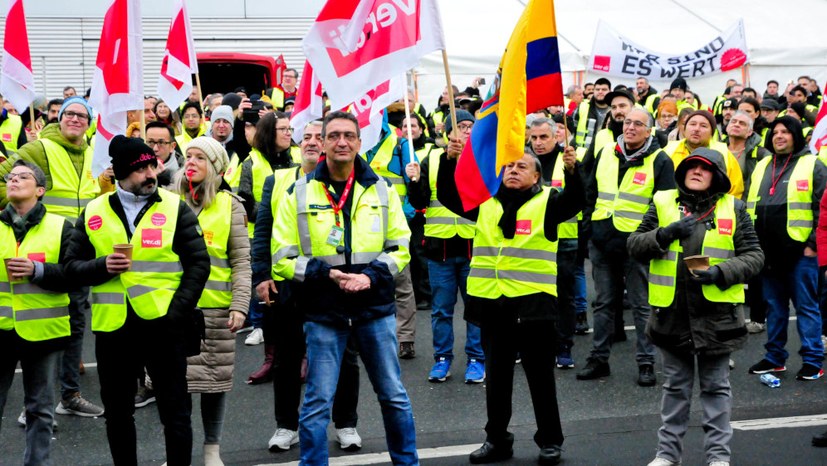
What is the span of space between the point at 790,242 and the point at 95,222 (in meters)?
5.77

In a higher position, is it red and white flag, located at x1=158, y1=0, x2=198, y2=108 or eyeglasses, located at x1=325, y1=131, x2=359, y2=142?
red and white flag, located at x1=158, y1=0, x2=198, y2=108

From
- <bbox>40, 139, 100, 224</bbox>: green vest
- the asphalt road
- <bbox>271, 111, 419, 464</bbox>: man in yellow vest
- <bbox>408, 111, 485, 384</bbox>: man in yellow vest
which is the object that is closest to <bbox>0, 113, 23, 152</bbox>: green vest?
the asphalt road

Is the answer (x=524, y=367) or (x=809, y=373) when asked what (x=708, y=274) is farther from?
(x=809, y=373)

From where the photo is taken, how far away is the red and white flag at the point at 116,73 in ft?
23.9

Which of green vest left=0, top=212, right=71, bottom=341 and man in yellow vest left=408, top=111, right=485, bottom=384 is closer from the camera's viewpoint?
green vest left=0, top=212, right=71, bottom=341

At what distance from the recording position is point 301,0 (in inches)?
851

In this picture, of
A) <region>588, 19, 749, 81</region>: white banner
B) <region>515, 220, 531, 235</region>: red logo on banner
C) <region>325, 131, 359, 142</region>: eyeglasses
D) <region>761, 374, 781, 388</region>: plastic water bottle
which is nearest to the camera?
<region>325, 131, 359, 142</region>: eyeglasses

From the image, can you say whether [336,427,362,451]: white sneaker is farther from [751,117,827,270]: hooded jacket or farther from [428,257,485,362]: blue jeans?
[751,117,827,270]: hooded jacket

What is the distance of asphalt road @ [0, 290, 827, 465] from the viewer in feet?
22.4

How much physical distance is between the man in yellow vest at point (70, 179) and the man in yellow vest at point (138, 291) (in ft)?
7.22

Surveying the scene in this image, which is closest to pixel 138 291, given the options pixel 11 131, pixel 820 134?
pixel 820 134

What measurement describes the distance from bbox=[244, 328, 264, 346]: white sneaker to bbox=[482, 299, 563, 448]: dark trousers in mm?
3747

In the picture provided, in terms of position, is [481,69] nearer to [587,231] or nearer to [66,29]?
[66,29]

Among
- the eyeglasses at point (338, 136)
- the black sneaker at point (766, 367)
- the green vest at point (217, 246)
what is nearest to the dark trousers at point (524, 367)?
the eyeglasses at point (338, 136)
